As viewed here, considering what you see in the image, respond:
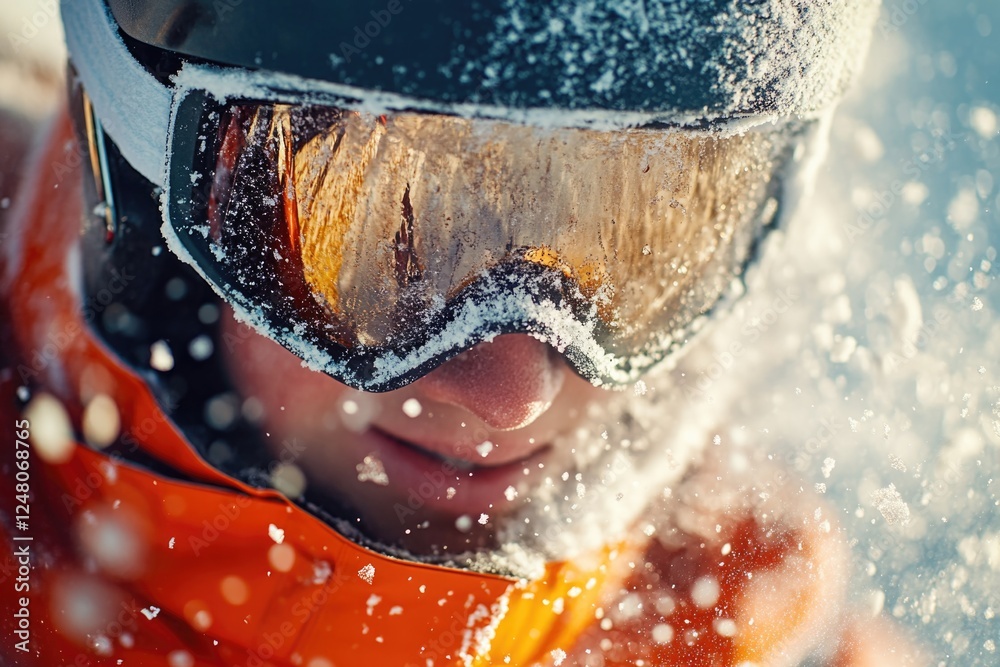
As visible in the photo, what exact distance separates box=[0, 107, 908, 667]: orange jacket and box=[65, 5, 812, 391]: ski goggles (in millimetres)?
524

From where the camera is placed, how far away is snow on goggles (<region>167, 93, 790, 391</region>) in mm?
855

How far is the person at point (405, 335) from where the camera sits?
2.26 feet

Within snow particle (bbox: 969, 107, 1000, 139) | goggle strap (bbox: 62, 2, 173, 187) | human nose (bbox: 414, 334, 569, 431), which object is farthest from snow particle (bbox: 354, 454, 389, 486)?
snow particle (bbox: 969, 107, 1000, 139)

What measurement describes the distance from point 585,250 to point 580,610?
0.95m

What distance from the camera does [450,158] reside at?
0.87 metres

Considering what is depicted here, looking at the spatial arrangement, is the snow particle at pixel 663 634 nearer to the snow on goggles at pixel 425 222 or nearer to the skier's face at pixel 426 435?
the skier's face at pixel 426 435

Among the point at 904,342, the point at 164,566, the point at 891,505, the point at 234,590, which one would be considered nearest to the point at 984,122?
the point at 904,342

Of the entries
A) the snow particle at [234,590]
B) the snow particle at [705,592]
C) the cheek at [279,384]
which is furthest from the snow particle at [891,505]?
the snow particle at [234,590]

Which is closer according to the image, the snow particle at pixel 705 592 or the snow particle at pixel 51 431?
the snow particle at pixel 51 431

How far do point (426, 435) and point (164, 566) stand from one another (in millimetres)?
613

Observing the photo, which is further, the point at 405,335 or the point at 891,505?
the point at 891,505

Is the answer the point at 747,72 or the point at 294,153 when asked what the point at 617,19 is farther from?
the point at 294,153

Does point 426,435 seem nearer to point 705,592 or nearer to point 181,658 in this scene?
point 181,658

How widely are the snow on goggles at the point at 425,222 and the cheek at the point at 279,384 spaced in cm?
32
